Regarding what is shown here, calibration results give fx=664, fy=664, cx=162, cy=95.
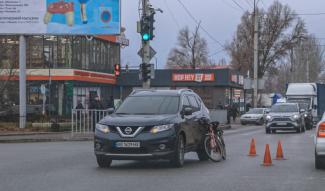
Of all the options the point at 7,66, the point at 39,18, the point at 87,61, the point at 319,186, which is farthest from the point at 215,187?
the point at 87,61

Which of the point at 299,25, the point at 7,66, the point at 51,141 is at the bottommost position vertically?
the point at 51,141

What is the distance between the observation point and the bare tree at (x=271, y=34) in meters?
80.7

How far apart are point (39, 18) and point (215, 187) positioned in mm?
22902

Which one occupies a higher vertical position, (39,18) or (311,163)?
(39,18)

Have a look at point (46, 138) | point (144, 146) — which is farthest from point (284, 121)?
point (144, 146)

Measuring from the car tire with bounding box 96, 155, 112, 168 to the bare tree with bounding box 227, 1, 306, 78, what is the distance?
66676mm

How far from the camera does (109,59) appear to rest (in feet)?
219

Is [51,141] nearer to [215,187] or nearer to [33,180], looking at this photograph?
[33,180]

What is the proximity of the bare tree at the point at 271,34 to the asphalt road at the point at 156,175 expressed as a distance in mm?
63607

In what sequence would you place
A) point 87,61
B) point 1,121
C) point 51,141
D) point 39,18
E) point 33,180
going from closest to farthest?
point 33,180 < point 51,141 < point 39,18 < point 1,121 < point 87,61

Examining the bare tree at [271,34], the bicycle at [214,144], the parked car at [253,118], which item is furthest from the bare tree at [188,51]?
the bicycle at [214,144]

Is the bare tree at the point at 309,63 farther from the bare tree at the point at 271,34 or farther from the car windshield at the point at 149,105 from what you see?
the car windshield at the point at 149,105

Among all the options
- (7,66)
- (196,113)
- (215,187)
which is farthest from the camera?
(7,66)

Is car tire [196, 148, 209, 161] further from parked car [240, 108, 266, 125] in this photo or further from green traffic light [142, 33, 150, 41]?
parked car [240, 108, 266, 125]
